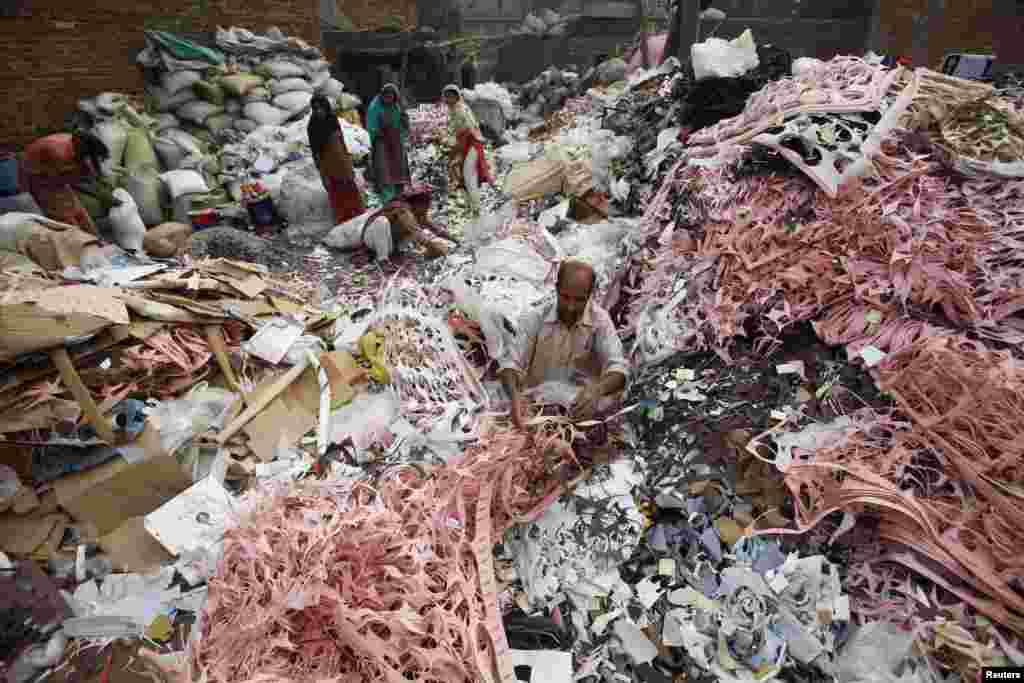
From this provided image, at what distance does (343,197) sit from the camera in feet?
20.1

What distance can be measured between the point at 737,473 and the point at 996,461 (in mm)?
1001

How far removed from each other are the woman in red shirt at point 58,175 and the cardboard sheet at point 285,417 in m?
3.50

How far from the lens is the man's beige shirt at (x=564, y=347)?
2879 mm

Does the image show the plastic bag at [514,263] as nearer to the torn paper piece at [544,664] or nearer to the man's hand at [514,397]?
the man's hand at [514,397]

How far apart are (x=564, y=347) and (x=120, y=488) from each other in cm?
258

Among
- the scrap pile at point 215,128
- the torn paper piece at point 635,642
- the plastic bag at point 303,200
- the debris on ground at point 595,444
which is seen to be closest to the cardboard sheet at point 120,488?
the debris on ground at point 595,444

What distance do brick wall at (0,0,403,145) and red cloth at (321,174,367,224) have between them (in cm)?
383

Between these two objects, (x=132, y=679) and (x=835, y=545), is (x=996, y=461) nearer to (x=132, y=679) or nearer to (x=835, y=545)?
(x=835, y=545)

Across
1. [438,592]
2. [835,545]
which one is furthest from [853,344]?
[438,592]

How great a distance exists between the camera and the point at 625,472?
2.65m

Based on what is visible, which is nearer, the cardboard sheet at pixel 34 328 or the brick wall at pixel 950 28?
the cardboard sheet at pixel 34 328

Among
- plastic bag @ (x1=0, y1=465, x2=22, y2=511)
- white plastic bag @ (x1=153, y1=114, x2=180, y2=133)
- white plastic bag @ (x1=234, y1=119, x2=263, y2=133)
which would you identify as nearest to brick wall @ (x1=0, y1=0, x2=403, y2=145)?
white plastic bag @ (x1=153, y1=114, x2=180, y2=133)

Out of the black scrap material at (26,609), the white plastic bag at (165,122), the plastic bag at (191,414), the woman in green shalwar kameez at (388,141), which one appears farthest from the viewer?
the white plastic bag at (165,122)

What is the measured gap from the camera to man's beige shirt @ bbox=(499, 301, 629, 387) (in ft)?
9.45
